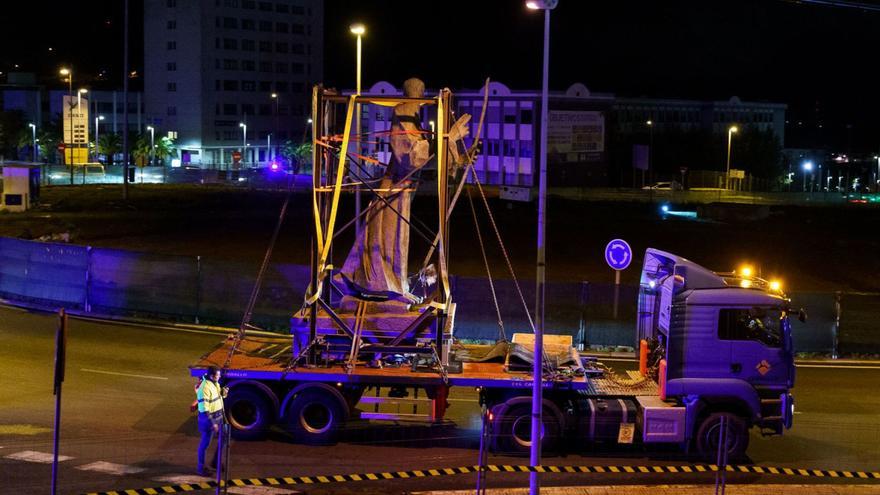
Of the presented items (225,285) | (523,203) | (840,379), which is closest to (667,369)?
(840,379)

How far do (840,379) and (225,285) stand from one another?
15.5 metres

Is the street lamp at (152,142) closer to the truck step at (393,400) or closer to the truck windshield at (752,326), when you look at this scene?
the truck step at (393,400)

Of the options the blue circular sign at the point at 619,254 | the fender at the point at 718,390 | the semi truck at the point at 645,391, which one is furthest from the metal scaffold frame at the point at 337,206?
the blue circular sign at the point at 619,254

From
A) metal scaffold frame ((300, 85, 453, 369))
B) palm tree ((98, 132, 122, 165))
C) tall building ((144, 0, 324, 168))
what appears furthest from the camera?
tall building ((144, 0, 324, 168))

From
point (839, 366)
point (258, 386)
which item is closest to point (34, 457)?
point (258, 386)

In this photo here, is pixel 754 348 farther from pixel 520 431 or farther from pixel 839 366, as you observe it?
pixel 839 366

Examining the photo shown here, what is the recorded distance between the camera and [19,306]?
2895cm

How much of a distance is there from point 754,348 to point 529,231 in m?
35.7

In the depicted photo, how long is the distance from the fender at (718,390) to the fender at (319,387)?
5.00 metres

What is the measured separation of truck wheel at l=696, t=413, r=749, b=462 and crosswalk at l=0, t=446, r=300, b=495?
6.36 m

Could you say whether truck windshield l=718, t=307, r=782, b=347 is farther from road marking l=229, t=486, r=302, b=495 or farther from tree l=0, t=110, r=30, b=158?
tree l=0, t=110, r=30, b=158

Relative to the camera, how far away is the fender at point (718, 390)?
609 inches

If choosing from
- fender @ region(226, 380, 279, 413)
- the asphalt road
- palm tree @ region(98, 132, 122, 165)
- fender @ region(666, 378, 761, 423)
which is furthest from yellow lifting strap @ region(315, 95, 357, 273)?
palm tree @ region(98, 132, 122, 165)

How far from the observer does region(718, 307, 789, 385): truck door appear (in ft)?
50.9
